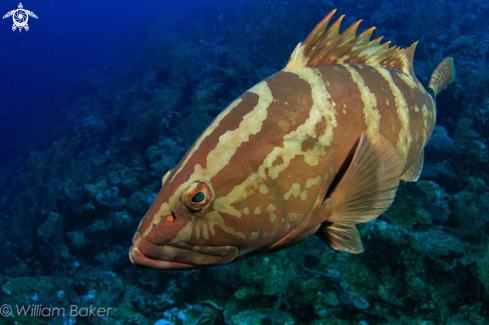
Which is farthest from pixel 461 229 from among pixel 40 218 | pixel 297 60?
pixel 40 218

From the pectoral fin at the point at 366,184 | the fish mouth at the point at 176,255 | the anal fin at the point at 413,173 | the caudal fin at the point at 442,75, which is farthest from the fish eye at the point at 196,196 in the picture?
the caudal fin at the point at 442,75

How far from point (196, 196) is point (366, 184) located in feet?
3.28

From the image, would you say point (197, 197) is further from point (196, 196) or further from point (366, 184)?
point (366, 184)

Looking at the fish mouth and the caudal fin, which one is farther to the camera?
the caudal fin

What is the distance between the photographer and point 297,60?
6.42 feet

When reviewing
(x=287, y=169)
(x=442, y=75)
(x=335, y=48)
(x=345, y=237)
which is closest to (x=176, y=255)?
(x=287, y=169)

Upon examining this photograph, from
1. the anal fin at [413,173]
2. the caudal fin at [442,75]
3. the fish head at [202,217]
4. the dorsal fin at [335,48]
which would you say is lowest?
the fish head at [202,217]

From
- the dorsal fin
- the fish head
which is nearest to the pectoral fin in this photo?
the fish head

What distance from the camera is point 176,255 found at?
1.54 meters

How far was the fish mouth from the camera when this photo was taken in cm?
152

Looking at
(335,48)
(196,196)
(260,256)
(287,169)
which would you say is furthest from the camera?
(260,256)

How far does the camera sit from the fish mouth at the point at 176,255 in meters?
1.52

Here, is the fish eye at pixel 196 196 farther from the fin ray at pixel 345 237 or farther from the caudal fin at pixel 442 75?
the caudal fin at pixel 442 75

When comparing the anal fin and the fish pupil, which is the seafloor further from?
the fish pupil
